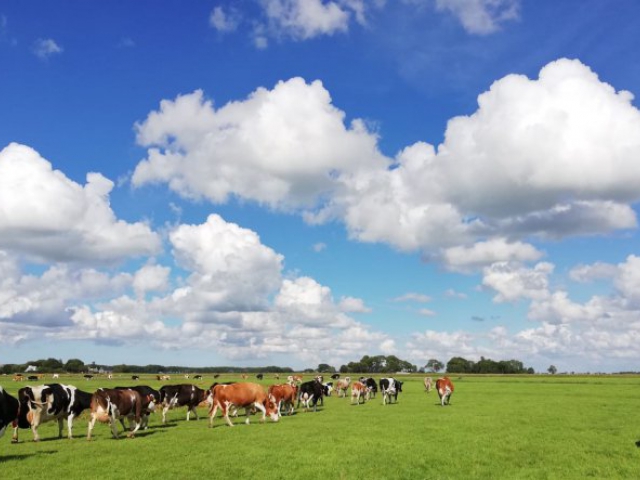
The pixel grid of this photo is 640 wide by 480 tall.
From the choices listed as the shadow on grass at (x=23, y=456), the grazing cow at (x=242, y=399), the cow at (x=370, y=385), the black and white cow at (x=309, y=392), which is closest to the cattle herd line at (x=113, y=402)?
the grazing cow at (x=242, y=399)

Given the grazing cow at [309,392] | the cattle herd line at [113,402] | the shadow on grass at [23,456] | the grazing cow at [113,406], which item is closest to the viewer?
the shadow on grass at [23,456]

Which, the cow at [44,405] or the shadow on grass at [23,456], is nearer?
the shadow on grass at [23,456]

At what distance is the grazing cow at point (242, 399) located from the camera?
2839 cm

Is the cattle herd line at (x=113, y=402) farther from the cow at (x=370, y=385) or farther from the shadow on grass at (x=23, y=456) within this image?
the cow at (x=370, y=385)

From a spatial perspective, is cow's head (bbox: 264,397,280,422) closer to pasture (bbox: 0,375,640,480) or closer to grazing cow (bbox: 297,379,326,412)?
pasture (bbox: 0,375,640,480)

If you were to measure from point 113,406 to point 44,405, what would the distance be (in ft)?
9.89

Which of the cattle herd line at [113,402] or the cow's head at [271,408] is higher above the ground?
the cattle herd line at [113,402]

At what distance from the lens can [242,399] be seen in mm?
29062

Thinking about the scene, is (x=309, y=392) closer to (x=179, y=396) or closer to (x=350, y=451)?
(x=179, y=396)

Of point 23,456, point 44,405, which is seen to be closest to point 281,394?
point 44,405

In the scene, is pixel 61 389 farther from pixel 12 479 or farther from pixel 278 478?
pixel 278 478

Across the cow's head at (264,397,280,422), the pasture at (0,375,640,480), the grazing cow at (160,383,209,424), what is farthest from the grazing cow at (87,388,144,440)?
the cow's head at (264,397,280,422)

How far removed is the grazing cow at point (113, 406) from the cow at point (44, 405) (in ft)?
4.97

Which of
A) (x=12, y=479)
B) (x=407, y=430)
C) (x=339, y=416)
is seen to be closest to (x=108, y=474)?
(x=12, y=479)
